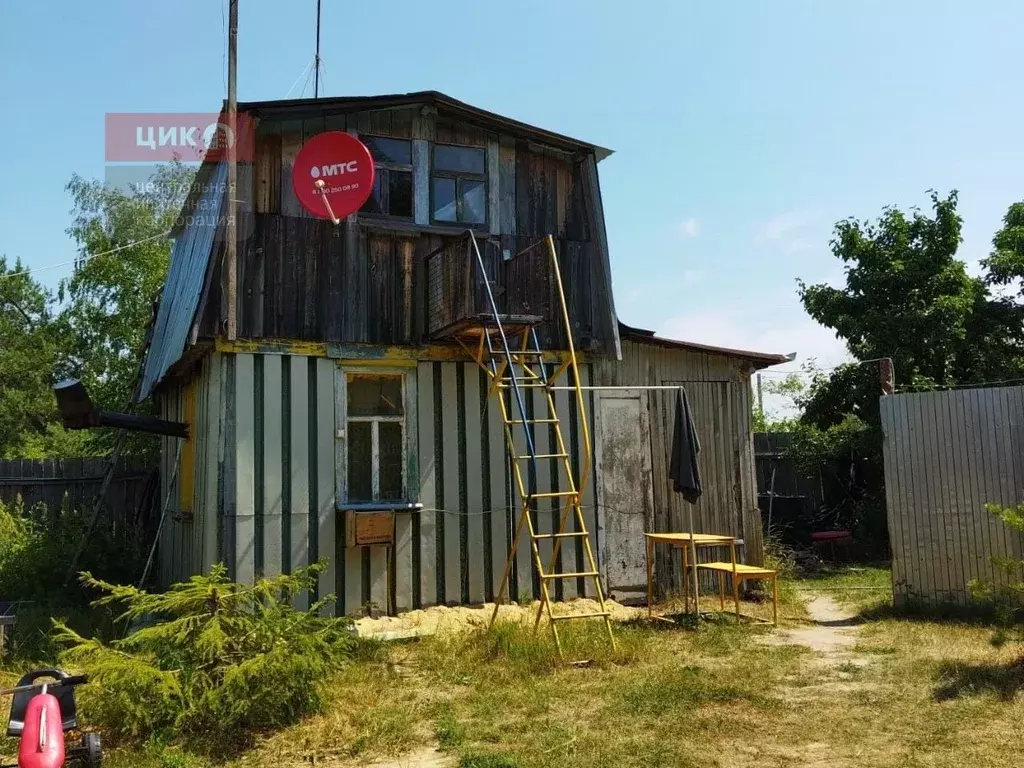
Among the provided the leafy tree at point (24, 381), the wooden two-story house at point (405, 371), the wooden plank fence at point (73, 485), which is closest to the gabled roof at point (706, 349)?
the wooden two-story house at point (405, 371)

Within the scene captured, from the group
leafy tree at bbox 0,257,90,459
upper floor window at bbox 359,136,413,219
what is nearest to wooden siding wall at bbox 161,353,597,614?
upper floor window at bbox 359,136,413,219

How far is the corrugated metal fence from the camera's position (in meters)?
14.7

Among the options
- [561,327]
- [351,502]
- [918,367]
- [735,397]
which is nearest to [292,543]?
[351,502]

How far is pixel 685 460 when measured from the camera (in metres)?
9.16

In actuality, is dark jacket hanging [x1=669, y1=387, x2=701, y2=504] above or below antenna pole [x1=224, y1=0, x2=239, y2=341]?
below

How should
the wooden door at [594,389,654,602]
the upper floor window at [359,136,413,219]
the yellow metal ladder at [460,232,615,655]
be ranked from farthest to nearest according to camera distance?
the wooden door at [594,389,654,602] → the upper floor window at [359,136,413,219] → the yellow metal ladder at [460,232,615,655]

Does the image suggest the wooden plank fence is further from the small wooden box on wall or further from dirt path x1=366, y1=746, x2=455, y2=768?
dirt path x1=366, y1=746, x2=455, y2=768

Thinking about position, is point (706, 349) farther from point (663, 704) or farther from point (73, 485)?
point (73, 485)

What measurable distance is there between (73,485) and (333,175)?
8.97 meters

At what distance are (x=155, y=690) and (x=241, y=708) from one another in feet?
1.85

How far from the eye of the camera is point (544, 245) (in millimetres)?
9531

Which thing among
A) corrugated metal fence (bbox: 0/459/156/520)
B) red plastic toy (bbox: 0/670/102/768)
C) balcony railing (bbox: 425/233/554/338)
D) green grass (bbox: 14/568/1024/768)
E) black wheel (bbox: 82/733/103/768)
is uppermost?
balcony railing (bbox: 425/233/554/338)

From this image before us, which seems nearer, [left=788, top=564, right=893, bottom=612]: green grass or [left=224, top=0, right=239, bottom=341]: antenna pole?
[left=224, top=0, right=239, bottom=341]: antenna pole

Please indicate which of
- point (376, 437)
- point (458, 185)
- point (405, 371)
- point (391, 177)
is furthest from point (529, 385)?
point (391, 177)
